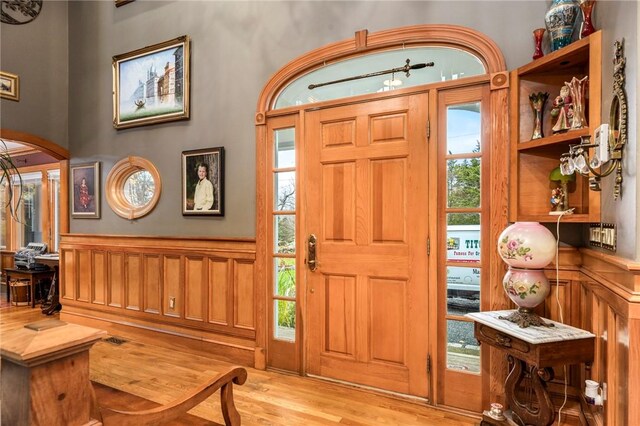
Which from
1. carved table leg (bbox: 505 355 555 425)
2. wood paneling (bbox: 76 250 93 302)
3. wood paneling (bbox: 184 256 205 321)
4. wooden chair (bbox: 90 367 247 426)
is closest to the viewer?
wooden chair (bbox: 90 367 247 426)

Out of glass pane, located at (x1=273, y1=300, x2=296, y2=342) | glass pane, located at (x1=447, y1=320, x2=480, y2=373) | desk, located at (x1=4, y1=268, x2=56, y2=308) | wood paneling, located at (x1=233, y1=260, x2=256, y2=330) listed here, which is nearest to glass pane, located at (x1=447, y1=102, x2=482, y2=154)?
glass pane, located at (x1=447, y1=320, x2=480, y2=373)

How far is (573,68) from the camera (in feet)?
7.63

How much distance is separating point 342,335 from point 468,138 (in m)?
1.85

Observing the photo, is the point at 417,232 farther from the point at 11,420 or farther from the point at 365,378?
the point at 11,420

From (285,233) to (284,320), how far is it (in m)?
0.80

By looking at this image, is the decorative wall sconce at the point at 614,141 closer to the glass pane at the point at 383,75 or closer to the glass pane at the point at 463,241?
the glass pane at the point at 463,241

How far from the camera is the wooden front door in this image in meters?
2.78

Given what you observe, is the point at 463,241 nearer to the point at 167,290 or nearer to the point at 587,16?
the point at 587,16

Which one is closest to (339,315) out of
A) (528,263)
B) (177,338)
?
(528,263)

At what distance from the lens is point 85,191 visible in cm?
463

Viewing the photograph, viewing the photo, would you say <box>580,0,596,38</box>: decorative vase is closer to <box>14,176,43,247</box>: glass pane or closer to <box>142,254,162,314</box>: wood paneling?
<box>142,254,162,314</box>: wood paneling

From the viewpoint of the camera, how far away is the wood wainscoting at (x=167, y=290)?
3.54 meters

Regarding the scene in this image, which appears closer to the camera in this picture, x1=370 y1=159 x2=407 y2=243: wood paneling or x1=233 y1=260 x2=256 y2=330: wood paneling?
x1=370 y1=159 x2=407 y2=243: wood paneling

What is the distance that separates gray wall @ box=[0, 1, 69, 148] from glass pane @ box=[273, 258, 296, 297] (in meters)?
3.50
